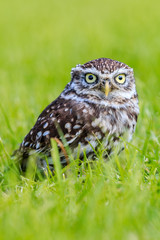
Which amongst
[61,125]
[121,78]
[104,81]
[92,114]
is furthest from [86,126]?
[121,78]

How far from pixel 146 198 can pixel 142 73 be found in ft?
17.4

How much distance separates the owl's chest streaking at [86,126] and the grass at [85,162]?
0.61 ft

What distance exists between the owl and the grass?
0.20 metres

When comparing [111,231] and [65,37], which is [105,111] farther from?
[65,37]

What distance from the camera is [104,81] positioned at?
149 inches

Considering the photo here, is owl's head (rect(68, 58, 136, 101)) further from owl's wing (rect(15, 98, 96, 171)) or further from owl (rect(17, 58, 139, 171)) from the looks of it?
owl's wing (rect(15, 98, 96, 171))

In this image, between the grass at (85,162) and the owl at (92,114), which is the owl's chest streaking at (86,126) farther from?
the grass at (85,162)

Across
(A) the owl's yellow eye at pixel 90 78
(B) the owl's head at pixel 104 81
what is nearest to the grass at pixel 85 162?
(B) the owl's head at pixel 104 81

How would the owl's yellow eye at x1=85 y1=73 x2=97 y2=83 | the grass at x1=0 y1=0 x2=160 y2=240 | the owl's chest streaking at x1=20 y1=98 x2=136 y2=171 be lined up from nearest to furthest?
1. the grass at x1=0 y1=0 x2=160 y2=240
2. the owl's chest streaking at x1=20 y1=98 x2=136 y2=171
3. the owl's yellow eye at x1=85 y1=73 x2=97 y2=83

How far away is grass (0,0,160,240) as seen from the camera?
2406 mm

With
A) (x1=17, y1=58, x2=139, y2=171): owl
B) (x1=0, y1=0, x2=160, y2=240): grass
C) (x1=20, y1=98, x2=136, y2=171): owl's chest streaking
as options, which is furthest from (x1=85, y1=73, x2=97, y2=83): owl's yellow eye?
(x1=0, y1=0, x2=160, y2=240): grass

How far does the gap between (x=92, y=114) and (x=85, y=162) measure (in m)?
0.53

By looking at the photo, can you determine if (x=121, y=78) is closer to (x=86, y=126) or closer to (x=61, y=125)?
(x=86, y=126)

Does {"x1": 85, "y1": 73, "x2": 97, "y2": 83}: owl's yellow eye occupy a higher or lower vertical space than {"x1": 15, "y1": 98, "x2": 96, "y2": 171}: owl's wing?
higher
